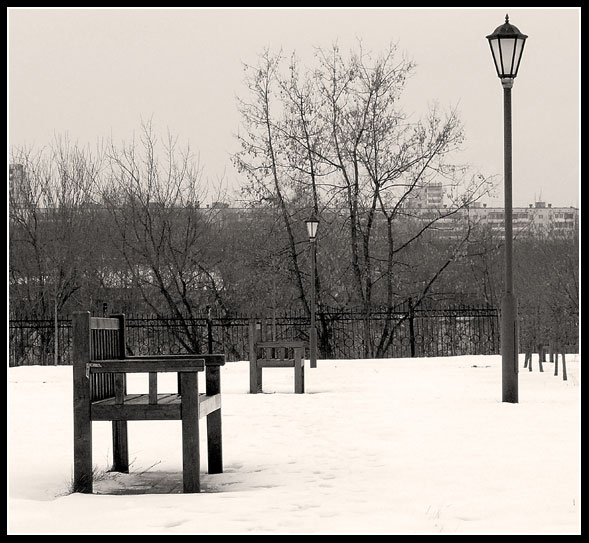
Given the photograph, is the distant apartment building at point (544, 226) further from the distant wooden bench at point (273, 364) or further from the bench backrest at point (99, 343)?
the bench backrest at point (99, 343)

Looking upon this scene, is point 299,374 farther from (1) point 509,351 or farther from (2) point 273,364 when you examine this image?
(1) point 509,351

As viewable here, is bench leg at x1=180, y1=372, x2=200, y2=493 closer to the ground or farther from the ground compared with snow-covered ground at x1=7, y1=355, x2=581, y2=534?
farther from the ground

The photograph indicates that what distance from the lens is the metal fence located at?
3347 cm

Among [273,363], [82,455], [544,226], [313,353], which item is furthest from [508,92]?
[544,226]

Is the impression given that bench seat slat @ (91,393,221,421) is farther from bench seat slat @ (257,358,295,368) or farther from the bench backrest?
bench seat slat @ (257,358,295,368)

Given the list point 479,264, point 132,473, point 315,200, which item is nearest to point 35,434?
point 132,473

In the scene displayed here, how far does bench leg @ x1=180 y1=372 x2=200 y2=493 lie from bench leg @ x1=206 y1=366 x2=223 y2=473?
106 centimetres

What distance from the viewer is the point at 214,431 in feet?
A: 27.1

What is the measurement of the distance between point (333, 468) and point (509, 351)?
5.55m

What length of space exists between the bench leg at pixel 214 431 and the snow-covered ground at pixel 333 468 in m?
0.11

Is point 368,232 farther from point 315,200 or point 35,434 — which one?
point 35,434

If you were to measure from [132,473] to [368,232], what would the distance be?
29.8 m

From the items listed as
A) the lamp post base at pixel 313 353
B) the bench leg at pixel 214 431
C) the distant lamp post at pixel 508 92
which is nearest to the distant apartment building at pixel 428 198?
the lamp post base at pixel 313 353

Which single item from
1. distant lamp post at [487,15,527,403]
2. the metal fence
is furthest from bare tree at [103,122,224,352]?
distant lamp post at [487,15,527,403]
